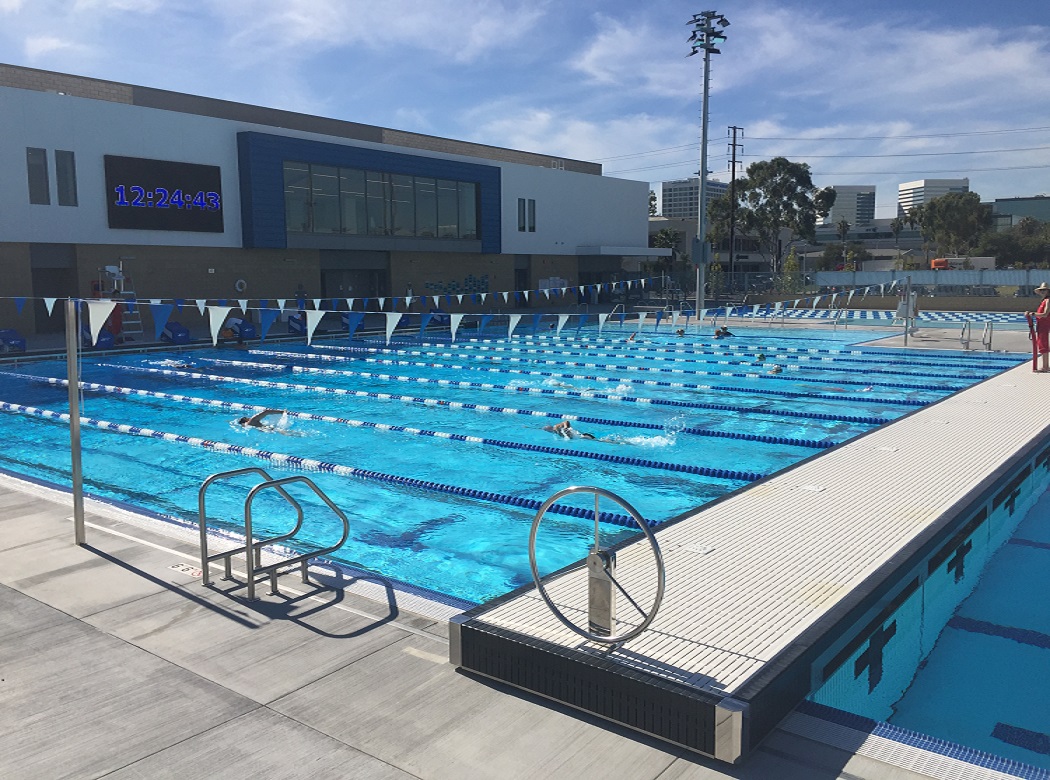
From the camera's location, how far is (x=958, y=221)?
73.0 metres

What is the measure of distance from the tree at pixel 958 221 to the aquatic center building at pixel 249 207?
1735 inches

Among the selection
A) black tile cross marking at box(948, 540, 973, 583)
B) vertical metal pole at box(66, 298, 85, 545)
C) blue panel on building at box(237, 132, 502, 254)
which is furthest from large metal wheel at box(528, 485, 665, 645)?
blue panel on building at box(237, 132, 502, 254)

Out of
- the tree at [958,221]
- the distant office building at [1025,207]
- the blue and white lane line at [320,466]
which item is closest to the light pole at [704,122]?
the blue and white lane line at [320,466]

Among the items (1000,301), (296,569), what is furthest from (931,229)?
(296,569)

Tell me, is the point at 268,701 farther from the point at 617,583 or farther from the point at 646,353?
the point at 646,353

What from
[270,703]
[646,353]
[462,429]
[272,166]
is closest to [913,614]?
[270,703]

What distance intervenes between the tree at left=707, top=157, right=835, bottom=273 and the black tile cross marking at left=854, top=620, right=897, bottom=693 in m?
57.3

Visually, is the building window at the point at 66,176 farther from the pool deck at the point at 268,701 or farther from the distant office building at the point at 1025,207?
the distant office building at the point at 1025,207

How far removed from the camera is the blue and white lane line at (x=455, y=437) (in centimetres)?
862

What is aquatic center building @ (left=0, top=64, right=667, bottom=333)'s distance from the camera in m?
23.4

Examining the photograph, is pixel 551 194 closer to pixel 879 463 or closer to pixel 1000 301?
pixel 1000 301

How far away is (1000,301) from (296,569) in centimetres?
3762

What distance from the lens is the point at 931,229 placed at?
76.2 metres

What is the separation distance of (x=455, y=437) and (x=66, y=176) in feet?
62.3
